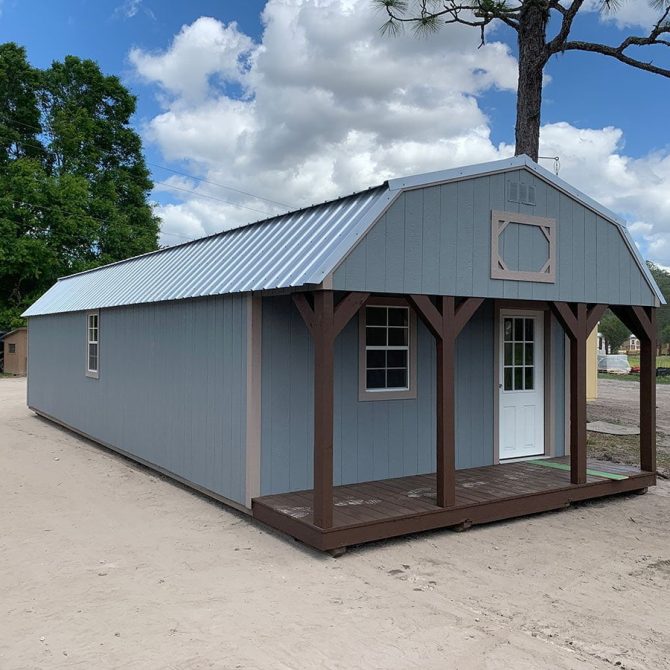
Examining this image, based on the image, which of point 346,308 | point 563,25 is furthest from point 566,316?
point 563,25

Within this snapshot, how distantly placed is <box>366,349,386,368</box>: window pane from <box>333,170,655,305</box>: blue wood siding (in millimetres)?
1295

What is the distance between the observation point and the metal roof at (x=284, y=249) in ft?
16.3

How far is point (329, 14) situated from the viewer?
13.9 m

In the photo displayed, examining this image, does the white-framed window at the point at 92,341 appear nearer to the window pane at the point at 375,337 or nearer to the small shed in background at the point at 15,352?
the window pane at the point at 375,337

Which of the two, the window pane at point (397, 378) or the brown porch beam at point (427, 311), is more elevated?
the brown porch beam at point (427, 311)

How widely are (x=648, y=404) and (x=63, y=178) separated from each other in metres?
25.8

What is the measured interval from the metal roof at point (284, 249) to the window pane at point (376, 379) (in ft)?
5.29

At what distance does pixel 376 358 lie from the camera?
6.48m

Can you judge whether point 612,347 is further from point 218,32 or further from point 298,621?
point 298,621

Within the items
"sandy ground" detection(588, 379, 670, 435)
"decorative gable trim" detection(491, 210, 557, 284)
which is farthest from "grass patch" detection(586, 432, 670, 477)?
"decorative gable trim" detection(491, 210, 557, 284)

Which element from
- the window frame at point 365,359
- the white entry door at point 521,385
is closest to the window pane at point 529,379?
the white entry door at point 521,385

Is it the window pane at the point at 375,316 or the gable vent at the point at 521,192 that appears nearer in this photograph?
the gable vent at the point at 521,192

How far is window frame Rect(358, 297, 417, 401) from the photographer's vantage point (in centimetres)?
632

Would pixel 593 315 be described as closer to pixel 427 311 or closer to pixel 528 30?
pixel 427 311
